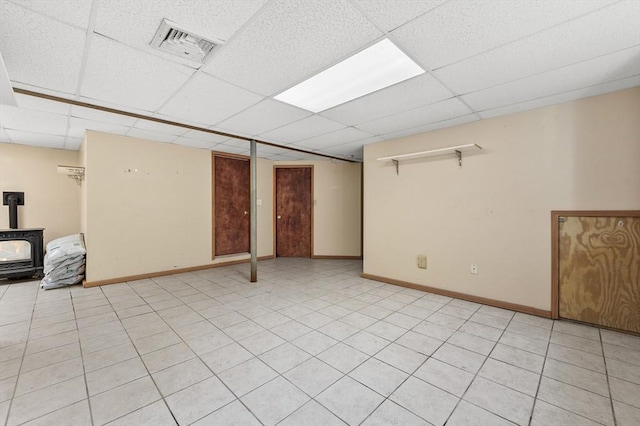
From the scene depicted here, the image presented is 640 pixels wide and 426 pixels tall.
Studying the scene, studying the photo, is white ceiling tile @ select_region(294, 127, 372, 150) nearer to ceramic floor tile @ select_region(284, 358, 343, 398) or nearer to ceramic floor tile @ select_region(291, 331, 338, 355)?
ceramic floor tile @ select_region(291, 331, 338, 355)

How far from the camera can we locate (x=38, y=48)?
1997mm

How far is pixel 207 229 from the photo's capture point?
18.7 ft

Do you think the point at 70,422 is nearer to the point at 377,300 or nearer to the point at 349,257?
the point at 377,300

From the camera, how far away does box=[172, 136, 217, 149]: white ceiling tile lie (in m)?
4.80

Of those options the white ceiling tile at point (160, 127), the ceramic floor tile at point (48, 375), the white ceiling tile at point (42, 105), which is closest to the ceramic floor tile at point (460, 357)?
the ceramic floor tile at point (48, 375)

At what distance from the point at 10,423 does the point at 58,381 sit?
16.2 inches

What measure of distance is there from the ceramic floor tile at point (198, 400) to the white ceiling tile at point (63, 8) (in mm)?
2564

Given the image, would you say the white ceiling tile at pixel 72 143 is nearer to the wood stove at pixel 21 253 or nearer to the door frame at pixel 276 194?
the wood stove at pixel 21 253

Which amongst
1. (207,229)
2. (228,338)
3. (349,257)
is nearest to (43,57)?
(228,338)

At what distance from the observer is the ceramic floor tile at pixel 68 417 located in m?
1.56

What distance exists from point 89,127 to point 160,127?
1.15m

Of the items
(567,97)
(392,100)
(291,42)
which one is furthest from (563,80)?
(291,42)

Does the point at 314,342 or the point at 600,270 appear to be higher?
the point at 600,270

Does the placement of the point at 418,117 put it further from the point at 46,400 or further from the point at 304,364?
the point at 46,400
